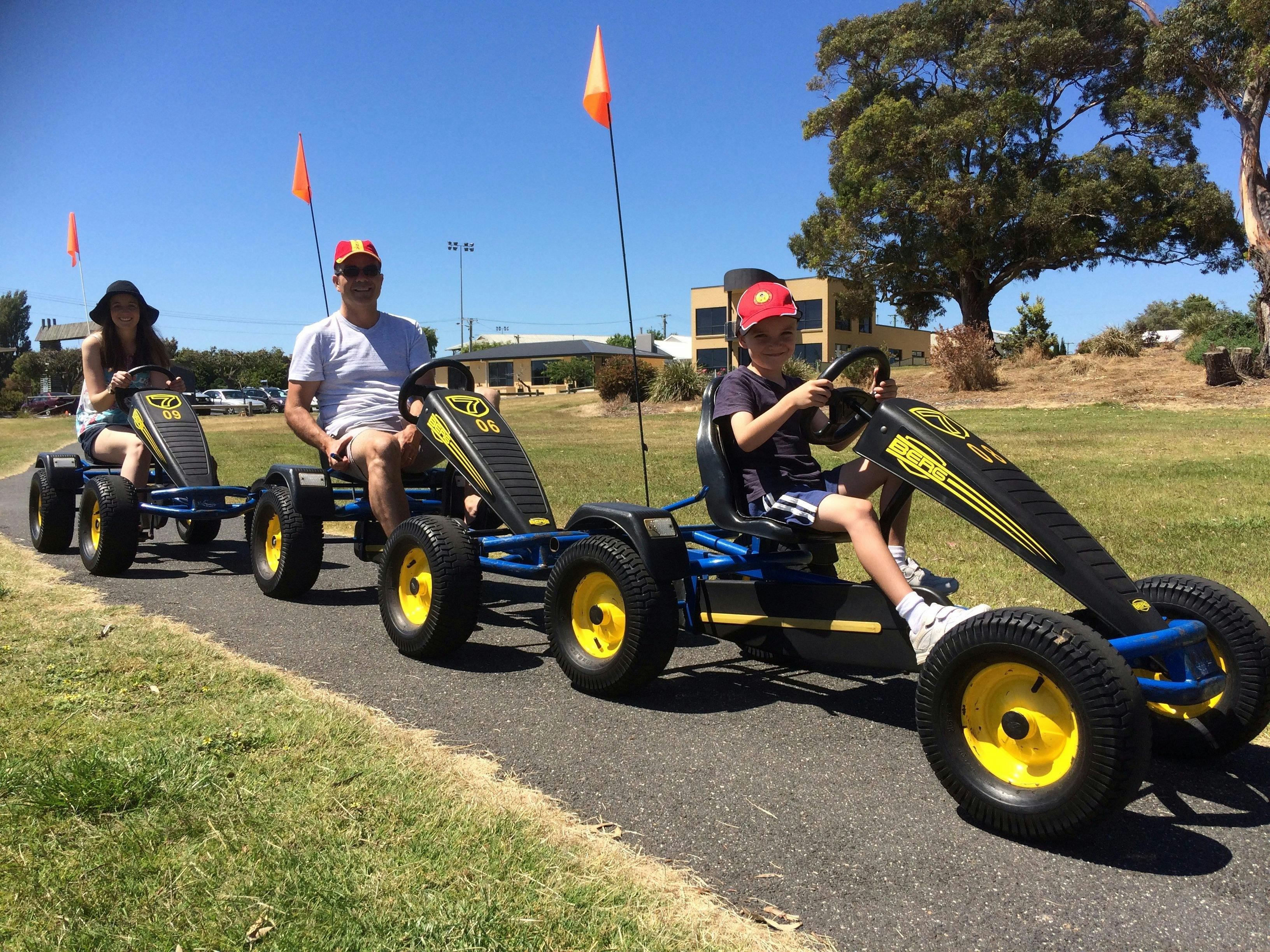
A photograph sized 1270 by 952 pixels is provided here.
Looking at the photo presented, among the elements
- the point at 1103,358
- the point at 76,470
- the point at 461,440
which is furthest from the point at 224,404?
the point at 461,440

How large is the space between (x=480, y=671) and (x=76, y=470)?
471 centimetres

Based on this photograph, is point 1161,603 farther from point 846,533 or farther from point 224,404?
point 224,404

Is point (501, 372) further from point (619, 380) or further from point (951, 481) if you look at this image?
point (951, 481)

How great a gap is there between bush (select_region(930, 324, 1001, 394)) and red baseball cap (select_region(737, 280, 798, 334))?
21.8 m

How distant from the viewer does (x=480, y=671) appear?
4.11m

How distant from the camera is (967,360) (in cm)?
2412

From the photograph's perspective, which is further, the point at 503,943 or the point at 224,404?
the point at 224,404

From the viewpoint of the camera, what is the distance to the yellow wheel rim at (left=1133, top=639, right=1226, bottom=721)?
2.70 m

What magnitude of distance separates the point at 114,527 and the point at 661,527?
4175 mm

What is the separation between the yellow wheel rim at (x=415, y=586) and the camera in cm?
433

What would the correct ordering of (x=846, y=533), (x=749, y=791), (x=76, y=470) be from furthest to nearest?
1. (x=76, y=470)
2. (x=846, y=533)
3. (x=749, y=791)

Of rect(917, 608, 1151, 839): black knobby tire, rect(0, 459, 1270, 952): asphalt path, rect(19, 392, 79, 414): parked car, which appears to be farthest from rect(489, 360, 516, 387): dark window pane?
rect(917, 608, 1151, 839): black knobby tire

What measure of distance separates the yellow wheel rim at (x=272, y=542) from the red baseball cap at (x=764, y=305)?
324cm

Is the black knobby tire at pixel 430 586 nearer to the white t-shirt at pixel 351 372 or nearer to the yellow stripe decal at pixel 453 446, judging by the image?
the yellow stripe decal at pixel 453 446
